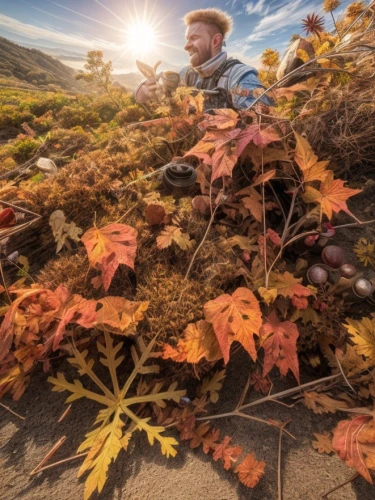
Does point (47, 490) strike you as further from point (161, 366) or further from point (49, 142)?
point (49, 142)

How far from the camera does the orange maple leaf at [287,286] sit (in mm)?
981

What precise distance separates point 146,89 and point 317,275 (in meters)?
2.64

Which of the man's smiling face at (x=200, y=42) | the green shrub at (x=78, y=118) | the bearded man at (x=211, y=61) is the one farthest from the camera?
the green shrub at (x=78, y=118)

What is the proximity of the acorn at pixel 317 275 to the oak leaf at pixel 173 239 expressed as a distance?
608 millimetres

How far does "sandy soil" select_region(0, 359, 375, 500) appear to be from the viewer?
77 cm

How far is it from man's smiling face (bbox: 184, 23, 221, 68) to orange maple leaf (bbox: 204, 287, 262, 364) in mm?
2718

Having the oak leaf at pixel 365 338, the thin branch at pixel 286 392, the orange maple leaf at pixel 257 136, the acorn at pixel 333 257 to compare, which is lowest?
the thin branch at pixel 286 392

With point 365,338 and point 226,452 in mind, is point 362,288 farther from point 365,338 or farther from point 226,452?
point 226,452

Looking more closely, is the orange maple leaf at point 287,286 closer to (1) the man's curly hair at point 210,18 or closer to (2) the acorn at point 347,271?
(2) the acorn at point 347,271

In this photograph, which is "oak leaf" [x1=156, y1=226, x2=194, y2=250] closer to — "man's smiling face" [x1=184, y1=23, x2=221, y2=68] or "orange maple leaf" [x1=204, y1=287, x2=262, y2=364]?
"orange maple leaf" [x1=204, y1=287, x2=262, y2=364]

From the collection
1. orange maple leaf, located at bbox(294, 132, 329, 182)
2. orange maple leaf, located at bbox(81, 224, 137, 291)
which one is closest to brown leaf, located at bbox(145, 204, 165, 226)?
orange maple leaf, located at bbox(81, 224, 137, 291)

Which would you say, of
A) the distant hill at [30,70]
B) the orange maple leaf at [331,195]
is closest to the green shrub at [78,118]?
the orange maple leaf at [331,195]

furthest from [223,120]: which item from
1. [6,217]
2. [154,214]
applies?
[6,217]

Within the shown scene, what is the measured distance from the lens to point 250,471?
768 millimetres
